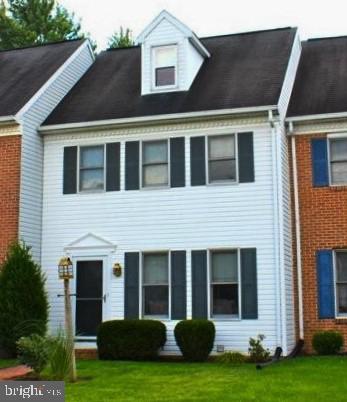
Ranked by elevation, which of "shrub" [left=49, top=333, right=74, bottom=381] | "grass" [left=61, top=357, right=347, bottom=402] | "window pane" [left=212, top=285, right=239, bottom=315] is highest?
"window pane" [left=212, top=285, right=239, bottom=315]

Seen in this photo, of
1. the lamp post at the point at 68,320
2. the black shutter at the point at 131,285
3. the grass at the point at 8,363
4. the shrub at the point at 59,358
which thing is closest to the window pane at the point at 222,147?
the black shutter at the point at 131,285

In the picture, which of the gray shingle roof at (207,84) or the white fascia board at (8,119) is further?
the gray shingle roof at (207,84)

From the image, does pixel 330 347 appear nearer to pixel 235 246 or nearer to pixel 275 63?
pixel 235 246

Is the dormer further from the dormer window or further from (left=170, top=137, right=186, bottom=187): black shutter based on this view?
(left=170, top=137, right=186, bottom=187): black shutter

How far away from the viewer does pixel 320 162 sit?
669 inches

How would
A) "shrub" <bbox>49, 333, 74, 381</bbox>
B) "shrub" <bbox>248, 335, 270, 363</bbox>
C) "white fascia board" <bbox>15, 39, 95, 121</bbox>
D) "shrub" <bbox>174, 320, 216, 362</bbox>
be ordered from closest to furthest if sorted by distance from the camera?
"shrub" <bbox>49, 333, 74, 381</bbox> → "shrub" <bbox>248, 335, 270, 363</bbox> → "shrub" <bbox>174, 320, 216, 362</bbox> → "white fascia board" <bbox>15, 39, 95, 121</bbox>

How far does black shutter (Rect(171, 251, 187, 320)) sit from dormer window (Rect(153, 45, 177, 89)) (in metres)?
4.78

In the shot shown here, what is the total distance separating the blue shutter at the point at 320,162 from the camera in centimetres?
1692

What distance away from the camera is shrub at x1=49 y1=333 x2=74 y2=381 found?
11836 mm

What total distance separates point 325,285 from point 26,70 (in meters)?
10.6

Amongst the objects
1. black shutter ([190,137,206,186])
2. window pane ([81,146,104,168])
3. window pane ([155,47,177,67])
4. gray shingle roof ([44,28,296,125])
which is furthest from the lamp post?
window pane ([155,47,177,67])

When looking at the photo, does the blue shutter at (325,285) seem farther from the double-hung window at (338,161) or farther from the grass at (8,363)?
the grass at (8,363)

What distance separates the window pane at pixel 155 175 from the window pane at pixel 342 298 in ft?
15.9

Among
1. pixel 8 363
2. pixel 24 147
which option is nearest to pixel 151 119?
pixel 24 147
